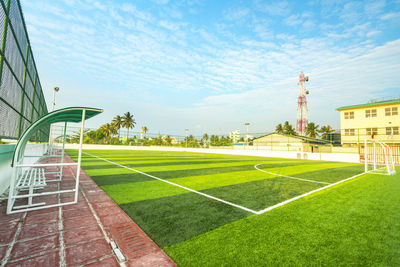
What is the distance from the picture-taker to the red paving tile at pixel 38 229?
2788 millimetres

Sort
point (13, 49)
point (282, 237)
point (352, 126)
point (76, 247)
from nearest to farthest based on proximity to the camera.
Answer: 1. point (76, 247)
2. point (282, 237)
3. point (13, 49)
4. point (352, 126)

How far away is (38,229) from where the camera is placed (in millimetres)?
2980

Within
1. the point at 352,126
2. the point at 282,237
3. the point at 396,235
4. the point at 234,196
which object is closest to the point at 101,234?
the point at 282,237

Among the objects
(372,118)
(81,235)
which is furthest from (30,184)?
(372,118)

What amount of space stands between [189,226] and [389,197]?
19.6 ft

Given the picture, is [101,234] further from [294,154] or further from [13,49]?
[294,154]

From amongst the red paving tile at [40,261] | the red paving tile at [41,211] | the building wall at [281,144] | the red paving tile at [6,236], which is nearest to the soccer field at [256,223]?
the red paving tile at [40,261]

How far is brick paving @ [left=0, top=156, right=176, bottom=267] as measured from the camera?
2.22 metres

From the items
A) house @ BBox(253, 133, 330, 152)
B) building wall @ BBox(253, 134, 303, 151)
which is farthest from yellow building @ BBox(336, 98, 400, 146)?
building wall @ BBox(253, 134, 303, 151)

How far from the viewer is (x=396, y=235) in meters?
2.91

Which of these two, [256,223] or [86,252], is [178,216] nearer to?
[256,223]

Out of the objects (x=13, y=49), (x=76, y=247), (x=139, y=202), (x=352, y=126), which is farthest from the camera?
(x=352, y=126)

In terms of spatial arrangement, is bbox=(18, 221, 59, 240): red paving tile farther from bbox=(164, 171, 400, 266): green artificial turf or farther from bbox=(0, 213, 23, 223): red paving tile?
bbox=(164, 171, 400, 266): green artificial turf

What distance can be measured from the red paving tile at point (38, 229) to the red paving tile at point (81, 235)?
0.32 metres
